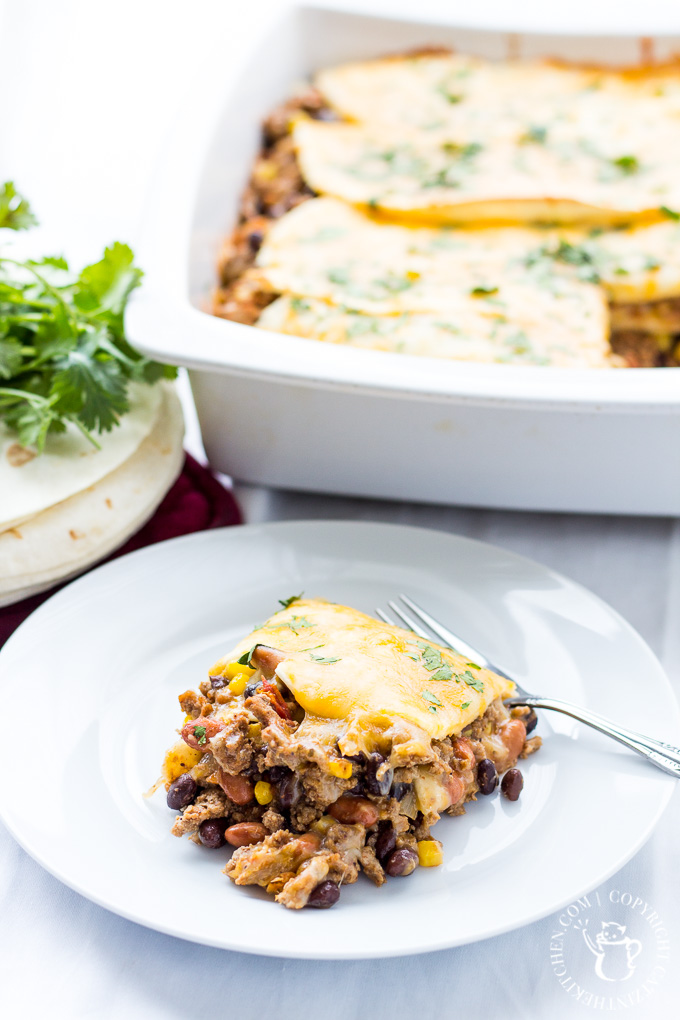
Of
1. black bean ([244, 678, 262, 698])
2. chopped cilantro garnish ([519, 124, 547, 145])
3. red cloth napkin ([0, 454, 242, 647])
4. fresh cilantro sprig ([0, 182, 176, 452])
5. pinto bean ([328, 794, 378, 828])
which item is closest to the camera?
pinto bean ([328, 794, 378, 828])

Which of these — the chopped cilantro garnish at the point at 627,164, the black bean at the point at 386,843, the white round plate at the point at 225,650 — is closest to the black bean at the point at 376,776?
the black bean at the point at 386,843

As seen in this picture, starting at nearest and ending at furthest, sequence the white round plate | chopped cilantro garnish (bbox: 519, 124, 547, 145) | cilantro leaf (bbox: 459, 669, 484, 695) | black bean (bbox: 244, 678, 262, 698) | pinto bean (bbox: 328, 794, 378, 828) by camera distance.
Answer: the white round plate < pinto bean (bbox: 328, 794, 378, 828) < black bean (bbox: 244, 678, 262, 698) < cilantro leaf (bbox: 459, 669, 484, 695) < chopped cilantro garnish (bbox: 519, 124, 547, 145)

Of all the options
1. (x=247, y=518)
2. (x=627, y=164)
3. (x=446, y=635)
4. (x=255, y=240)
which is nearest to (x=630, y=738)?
(x=446, y=635)

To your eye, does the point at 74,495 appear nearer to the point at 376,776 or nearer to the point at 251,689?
the point at 251,689

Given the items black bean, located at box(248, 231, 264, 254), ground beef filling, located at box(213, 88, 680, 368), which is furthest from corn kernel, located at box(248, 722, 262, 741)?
black bean, located at box(248, 231, 264, 254)

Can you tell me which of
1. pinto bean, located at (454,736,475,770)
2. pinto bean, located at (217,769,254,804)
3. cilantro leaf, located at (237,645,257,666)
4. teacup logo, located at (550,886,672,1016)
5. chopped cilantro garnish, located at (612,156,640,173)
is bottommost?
teacup logo, located at (550,886,672,1016)

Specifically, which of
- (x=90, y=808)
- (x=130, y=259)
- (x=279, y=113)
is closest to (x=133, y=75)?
(x=279, y=113)

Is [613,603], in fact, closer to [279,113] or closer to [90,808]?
[90,808]

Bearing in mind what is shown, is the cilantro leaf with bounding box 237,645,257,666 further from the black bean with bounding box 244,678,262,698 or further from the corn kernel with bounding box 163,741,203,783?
the corn kernel with bounding box 163,741,203,783
